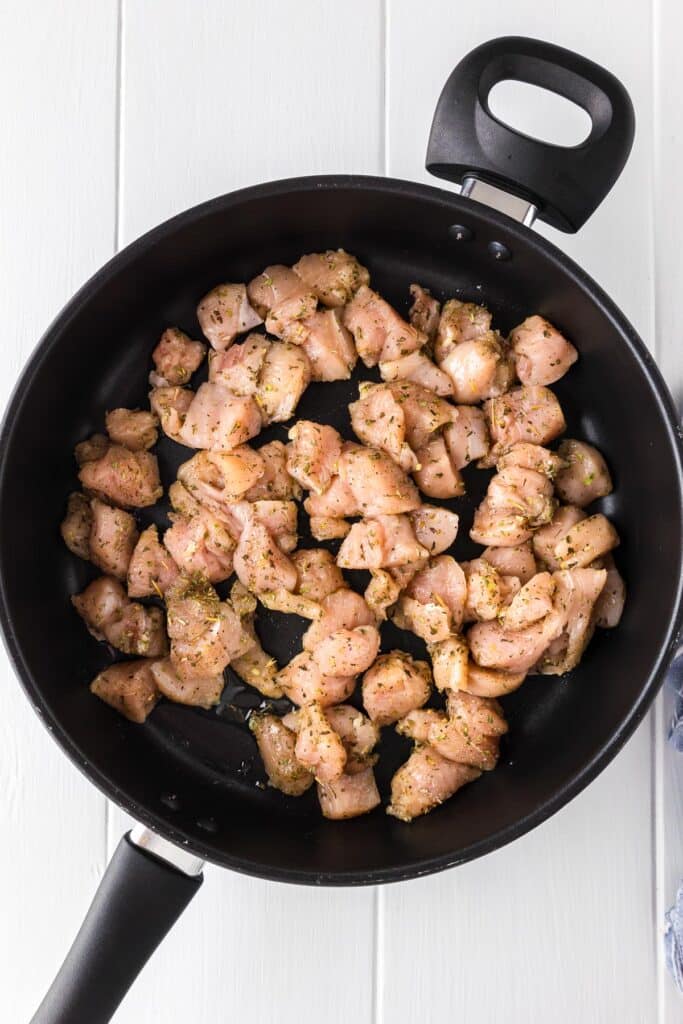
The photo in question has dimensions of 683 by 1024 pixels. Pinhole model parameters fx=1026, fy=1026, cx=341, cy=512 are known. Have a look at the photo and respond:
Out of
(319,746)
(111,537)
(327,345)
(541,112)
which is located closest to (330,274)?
(327,345)

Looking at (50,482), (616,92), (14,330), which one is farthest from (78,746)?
(616,92)

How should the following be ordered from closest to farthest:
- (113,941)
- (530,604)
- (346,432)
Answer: (113,941) < (530,604) < (346,432)

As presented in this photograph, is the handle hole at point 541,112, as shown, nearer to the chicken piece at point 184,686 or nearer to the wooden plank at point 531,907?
the wooden plank at point 531,907

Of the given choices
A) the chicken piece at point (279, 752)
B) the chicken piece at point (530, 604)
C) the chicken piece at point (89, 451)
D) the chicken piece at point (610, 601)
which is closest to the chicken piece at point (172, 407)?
the chicken piece at point (89, 451)

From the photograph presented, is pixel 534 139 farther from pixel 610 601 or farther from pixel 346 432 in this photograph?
pixel 610 601

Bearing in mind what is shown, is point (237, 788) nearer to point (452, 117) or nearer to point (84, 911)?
point (84, 911)

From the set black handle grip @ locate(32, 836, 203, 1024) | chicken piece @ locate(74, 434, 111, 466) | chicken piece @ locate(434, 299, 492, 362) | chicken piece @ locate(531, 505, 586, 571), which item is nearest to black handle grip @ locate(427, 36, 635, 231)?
chicken piece @ locate(434, 299, 492, 362)

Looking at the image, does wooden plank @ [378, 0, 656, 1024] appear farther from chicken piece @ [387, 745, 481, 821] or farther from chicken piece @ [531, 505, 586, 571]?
chicken piece @ [531, 505, 586, 571]
